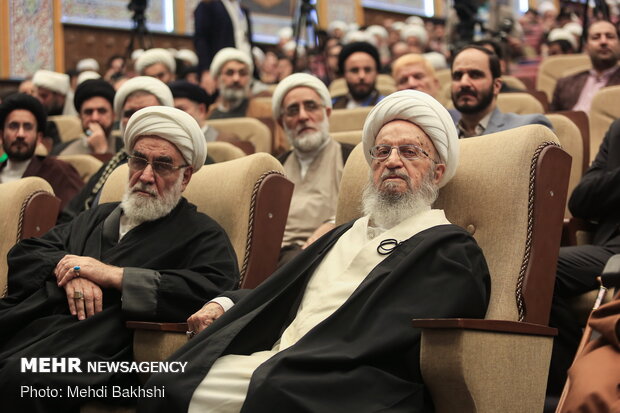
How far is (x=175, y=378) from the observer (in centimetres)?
257

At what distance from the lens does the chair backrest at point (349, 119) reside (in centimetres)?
565

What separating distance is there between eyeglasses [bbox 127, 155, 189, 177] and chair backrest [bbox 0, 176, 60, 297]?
1.95 ft

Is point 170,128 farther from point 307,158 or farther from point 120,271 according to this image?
point 307,158

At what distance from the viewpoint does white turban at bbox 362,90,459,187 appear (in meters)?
2.92

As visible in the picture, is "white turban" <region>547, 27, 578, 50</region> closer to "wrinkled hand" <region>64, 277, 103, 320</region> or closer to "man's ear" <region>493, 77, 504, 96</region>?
"man's ear" <region>493, 77, 504, 96</region>

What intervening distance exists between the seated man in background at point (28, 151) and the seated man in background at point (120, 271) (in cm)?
131

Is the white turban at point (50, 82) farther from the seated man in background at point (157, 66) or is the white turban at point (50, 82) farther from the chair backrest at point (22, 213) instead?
the chair backrest at point (22, 213)

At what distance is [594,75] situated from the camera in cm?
654

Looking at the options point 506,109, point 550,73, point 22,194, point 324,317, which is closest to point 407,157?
point 324,317

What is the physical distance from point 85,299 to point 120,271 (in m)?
0.15

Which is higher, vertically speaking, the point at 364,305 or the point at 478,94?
the point at 478,94

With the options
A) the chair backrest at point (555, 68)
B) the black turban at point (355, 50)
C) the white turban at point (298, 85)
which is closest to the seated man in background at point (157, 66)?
the black turban at point (355, 50)

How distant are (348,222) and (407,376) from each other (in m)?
0.77

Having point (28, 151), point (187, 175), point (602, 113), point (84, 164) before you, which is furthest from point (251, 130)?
point (187, 175)
